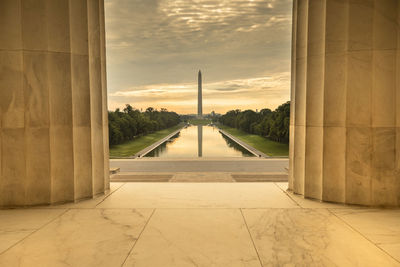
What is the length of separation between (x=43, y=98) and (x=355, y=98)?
9883mm

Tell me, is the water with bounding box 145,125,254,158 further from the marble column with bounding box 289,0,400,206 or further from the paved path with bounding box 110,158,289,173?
the marble column with bounding box 289,0,400,206

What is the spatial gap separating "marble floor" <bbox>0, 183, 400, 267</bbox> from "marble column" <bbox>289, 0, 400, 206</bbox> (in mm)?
827

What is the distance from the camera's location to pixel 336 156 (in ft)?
30.8

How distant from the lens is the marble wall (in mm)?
8922

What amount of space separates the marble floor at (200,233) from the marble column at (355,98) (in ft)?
2.71

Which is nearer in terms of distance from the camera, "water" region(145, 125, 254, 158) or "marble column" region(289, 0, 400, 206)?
"marble column" region(289, 0, 400, 206)

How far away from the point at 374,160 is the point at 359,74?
275 cm

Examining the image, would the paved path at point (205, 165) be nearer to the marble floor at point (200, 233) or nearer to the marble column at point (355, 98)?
the marble column at point (355, 98)

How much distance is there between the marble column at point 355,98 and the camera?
8.92 metres

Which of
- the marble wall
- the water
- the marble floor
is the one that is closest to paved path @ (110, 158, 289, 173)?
the water

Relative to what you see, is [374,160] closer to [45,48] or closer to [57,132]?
[57,132]

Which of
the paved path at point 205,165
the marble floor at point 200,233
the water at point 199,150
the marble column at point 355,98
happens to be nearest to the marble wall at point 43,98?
the marble floor at point 200,233

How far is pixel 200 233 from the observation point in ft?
22.7

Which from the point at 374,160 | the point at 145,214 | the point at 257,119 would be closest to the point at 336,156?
the point at 374,160
